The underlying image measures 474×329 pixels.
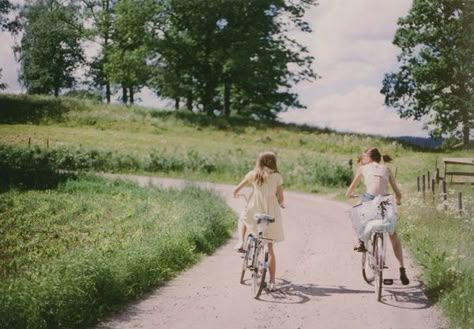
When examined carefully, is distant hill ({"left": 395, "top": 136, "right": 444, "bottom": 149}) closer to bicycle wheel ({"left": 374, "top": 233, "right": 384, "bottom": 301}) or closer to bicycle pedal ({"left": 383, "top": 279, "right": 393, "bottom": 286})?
bicycle pedal ({"left": 383, "top": 279, "right": 393, "bottom": 286})

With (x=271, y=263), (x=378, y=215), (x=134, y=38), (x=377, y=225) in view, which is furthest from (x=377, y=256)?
(x=134, y=38)

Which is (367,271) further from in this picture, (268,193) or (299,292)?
(268,193)

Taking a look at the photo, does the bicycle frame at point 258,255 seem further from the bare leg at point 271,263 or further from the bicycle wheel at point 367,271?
the bicycle wheel at point 367,271

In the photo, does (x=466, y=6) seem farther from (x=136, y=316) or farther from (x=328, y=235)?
(x=136, y=316)

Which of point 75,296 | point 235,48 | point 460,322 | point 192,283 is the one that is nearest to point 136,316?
point 75,296

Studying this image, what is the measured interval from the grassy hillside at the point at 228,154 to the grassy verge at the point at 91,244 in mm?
3789

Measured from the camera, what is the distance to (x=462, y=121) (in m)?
45.9

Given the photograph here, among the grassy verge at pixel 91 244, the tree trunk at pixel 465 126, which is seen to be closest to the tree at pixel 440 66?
the tree trunk at pixel 465 126

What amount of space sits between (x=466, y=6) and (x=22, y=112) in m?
38.9

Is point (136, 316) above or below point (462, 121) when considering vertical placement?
below

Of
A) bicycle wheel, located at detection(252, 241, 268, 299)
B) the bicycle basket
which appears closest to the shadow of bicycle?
the bicycle basket

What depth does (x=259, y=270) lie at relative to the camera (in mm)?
8664

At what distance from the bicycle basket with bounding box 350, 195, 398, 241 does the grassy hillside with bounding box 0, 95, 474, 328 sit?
46.5 inches

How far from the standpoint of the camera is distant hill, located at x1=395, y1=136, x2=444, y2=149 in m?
45.2
